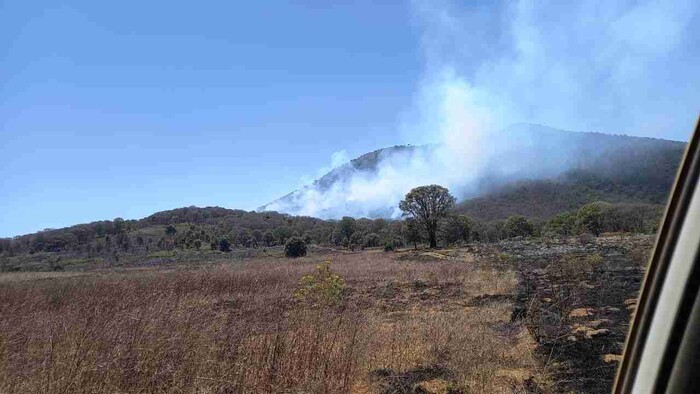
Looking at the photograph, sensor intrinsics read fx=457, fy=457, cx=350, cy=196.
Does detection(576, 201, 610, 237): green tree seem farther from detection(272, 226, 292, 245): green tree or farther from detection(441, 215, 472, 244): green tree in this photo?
detection(272, 226, 292, 245): green tree

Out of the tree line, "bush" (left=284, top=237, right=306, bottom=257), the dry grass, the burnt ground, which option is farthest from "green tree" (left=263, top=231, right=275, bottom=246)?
the dry grass

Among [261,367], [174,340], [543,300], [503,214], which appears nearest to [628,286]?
[543,300]

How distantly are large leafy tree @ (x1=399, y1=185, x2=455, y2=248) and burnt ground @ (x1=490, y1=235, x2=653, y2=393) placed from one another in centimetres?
3878

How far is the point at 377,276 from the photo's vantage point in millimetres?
18266

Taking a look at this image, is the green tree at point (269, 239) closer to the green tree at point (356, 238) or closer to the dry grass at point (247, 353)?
the green tree at point (356, 238)

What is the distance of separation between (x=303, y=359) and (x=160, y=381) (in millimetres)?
1417

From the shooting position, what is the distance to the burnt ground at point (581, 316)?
16.0 ft

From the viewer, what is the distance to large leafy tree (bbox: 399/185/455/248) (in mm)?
53094

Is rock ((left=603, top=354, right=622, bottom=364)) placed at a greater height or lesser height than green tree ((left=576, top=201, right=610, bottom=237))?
lesser

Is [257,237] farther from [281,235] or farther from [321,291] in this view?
[321,291]

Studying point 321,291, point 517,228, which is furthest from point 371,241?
point 321,291

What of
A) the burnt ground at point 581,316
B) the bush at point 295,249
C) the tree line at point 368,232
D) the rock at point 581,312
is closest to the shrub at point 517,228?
the tree line at point 368,232

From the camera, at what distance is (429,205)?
175 feet

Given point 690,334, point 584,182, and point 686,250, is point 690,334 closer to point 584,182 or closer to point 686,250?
point 686,250
